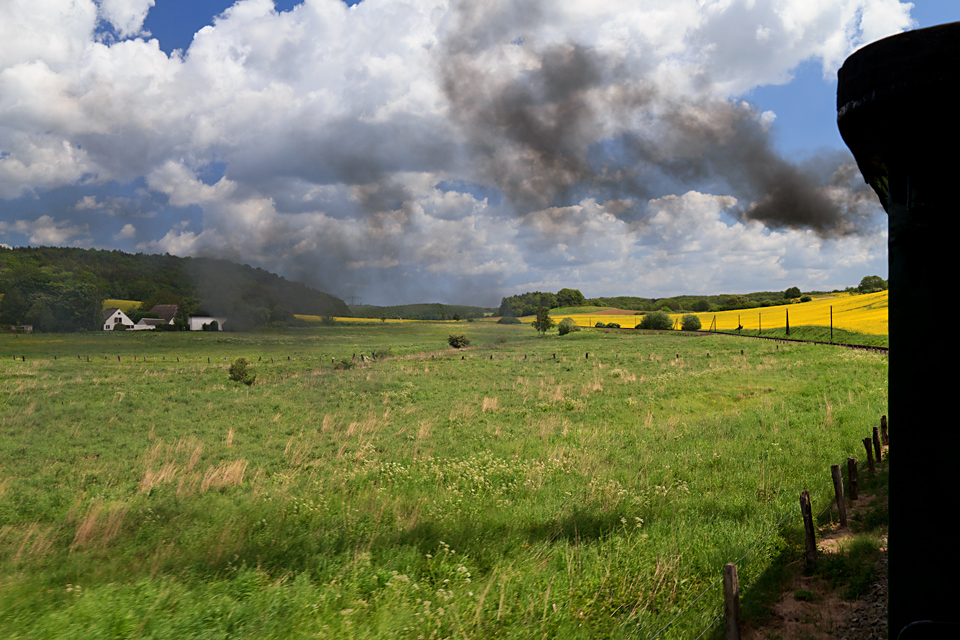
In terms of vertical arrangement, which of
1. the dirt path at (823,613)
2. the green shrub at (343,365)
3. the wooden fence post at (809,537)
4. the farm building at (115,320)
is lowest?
the green shrub at (343,365)

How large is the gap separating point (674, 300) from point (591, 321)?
143 feet

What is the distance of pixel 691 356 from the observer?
127 feet

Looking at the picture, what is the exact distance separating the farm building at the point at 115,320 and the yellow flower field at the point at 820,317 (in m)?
87.2

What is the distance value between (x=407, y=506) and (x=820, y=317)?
75693mm

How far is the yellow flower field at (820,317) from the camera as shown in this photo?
52763mm

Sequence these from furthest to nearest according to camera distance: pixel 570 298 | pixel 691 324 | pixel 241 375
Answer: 1. pixel 570 298
2. pixel 691 324
3. pixel 241 375

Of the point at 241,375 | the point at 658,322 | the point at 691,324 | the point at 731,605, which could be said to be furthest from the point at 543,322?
the point at 731,605

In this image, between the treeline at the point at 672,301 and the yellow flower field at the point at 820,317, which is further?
the treeline at the point at 672,301

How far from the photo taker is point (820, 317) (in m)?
65.9

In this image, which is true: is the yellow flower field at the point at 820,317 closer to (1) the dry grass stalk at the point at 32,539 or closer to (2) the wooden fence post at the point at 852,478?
(2) the wooden fence post at the point at 852,478

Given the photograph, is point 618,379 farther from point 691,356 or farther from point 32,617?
point 32,617

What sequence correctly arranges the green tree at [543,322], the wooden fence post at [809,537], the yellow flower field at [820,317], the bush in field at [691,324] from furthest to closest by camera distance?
1. the green tree at [543,322]
2. the bush in field at [691,324]
3. the yellow flower field at [820,317]
4. the wooden fence post at [809,537]

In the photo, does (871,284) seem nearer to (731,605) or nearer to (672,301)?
(672,301)

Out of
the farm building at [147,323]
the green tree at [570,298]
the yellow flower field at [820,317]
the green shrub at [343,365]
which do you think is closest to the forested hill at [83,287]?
the farm building at [147,323]
